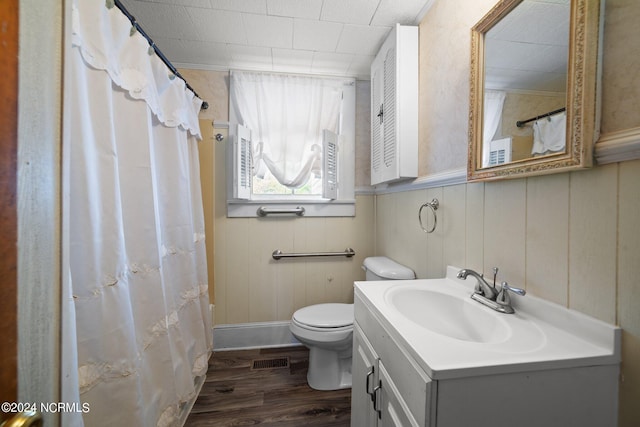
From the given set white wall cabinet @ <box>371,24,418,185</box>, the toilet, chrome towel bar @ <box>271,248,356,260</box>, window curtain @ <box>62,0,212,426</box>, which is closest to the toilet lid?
the toilet

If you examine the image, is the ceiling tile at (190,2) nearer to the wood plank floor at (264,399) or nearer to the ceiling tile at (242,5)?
the ceiling tile at (242,5)

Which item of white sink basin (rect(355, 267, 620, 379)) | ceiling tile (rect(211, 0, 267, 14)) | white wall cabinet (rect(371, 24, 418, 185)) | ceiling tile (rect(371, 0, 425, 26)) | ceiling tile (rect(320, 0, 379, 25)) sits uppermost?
ceiling tile (rect(211, 0, 267, 14))

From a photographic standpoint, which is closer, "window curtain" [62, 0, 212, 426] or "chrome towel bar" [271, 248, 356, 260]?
"window curtain" [62, 0, 212, 426]

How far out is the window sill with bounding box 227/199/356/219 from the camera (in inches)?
74.7

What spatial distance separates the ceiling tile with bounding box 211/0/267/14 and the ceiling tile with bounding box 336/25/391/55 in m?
0.50

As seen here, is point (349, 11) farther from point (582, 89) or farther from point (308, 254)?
point (308, 254)

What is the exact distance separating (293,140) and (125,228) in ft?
4.29

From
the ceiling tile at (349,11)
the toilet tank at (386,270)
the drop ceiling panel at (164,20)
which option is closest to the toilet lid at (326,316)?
the toilet tank at (386,270)

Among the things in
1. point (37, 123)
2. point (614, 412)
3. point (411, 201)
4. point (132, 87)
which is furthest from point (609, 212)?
point (132, 87)

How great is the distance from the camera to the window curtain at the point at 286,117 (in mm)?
1876

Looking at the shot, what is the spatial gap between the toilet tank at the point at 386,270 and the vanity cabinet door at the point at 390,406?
0.69 metres

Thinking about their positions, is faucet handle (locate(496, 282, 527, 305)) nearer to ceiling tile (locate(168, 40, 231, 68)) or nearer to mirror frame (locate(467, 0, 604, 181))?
mirror frame (locate(467, 0, 604, 181))

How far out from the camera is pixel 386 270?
4.78 feet

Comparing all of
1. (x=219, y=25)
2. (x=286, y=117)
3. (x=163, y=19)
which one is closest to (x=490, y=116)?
(x=286, y=117)
